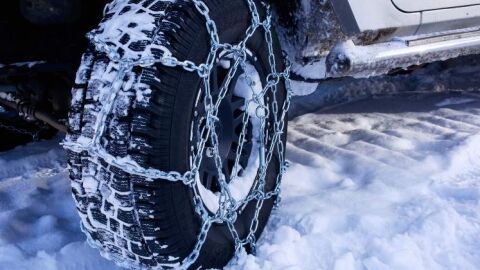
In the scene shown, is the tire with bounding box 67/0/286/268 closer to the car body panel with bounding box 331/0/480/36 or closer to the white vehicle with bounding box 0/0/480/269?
the white vehicle with bounding box 0/0/480/269

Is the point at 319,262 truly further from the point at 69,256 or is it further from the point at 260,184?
the point at 69,256

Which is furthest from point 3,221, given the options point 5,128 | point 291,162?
point 291,162

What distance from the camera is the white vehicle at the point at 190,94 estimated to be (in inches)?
52.4

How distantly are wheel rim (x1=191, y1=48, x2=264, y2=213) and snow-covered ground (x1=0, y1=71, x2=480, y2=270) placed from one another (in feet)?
0.76

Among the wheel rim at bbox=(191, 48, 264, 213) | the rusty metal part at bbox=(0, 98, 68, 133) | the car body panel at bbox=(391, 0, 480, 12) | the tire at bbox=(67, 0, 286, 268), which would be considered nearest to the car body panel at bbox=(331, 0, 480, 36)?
the car body panel at bbox=(391, 0, 480, 12)

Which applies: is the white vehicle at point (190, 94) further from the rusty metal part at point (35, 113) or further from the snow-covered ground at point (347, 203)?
the snow-covered ground at point (347, 203)

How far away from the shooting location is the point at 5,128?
8.53 ft

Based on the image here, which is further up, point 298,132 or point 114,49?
point 114,49

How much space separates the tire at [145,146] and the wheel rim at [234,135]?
165 millimetres

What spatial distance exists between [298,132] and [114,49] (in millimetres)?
1703

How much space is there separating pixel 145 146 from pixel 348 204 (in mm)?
994

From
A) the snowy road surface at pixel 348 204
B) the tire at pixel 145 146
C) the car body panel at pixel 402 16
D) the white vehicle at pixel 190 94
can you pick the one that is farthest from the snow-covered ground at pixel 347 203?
the car body panel at pixel 402 16

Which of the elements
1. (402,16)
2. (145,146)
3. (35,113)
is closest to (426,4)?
(402,16)

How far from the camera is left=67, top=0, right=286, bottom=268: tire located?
1317mm
